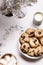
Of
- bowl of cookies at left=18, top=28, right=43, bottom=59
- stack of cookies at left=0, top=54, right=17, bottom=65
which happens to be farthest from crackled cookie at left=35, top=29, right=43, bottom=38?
stack of cookies at left=0, top=54, right=17, bottom=65

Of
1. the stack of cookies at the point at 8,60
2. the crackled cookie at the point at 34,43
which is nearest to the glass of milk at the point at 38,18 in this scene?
the crackled cookie at the point at 34,43

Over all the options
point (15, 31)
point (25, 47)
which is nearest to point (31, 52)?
point (25, 47)

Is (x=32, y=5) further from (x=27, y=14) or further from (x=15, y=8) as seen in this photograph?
(x=15, y=8)

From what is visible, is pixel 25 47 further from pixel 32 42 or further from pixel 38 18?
pixel 38 18

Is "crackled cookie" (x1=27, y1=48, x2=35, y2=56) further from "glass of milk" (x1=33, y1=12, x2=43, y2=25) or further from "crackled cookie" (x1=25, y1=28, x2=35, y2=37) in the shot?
"glass of milk" (x1=33, y1=12, x2=43, y2=25)

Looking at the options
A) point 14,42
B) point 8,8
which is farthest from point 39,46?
point 8,8
